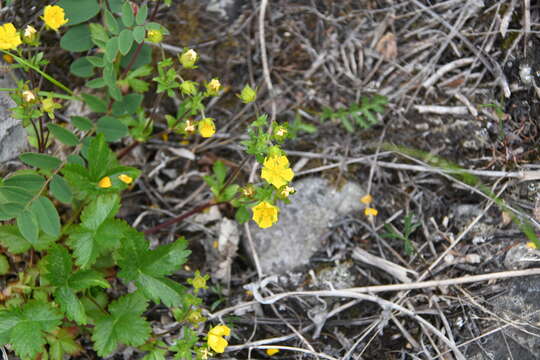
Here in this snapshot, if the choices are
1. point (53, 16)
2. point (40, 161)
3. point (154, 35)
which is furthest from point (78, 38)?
point (40, 161)

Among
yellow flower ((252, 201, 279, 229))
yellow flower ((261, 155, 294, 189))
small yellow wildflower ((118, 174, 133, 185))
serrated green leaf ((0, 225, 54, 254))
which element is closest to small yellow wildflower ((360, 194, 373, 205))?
yellow flower ((252, 201, 279, 229))


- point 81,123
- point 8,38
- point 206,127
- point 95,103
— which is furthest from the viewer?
point 95,103

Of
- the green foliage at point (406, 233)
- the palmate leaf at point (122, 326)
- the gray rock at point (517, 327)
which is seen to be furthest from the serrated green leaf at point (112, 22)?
the gray rock at point (517, 327)

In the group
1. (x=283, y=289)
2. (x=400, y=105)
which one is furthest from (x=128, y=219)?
(x=400, y=105)

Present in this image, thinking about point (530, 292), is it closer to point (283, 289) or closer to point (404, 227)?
point (404, 227)

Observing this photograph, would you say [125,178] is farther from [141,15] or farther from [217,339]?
[217,339]

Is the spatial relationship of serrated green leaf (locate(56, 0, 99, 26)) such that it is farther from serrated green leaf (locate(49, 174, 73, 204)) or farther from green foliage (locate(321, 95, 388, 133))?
green foliage (locate(321, 95, 388, 133))
